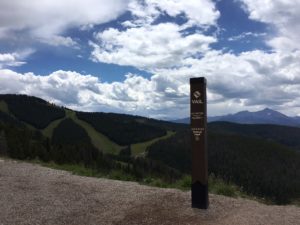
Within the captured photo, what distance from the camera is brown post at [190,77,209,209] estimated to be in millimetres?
11891

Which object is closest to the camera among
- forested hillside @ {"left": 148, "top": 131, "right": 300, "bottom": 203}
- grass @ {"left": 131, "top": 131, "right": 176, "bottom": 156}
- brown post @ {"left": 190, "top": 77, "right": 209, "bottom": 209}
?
brown post @ {"left": 190, "top": 77, "right": 209, "bottom": 209}

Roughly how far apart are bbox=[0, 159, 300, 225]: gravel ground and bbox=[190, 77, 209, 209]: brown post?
66 cm

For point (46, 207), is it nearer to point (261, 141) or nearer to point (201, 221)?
point (201, 221)

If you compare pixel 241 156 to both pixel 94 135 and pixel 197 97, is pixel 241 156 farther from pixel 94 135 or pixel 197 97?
pixel 197 97

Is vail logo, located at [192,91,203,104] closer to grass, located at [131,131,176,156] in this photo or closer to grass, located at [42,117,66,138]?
grass, located at [131,131,176,156]

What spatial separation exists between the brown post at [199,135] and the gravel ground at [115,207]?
66 centimetres

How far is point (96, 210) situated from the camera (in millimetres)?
11836

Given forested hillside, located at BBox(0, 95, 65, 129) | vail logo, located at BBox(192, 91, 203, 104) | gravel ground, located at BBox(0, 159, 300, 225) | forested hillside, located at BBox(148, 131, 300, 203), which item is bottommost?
forested hillside, located at BBox(148, 131, 300, 203)

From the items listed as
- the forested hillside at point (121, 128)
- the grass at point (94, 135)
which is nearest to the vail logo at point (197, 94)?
the grass at point (94, 135)

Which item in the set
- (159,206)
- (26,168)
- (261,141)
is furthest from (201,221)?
(261,141)

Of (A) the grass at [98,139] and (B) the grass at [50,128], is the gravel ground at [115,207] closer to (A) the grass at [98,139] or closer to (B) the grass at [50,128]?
(A) the grass at [98,139]

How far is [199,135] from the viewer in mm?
11930

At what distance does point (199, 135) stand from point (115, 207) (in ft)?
9.53

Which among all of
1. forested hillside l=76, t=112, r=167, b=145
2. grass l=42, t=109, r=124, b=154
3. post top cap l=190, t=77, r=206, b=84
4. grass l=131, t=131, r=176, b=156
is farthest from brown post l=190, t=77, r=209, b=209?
forested hillside l=76, t=112, r=167, b=145
